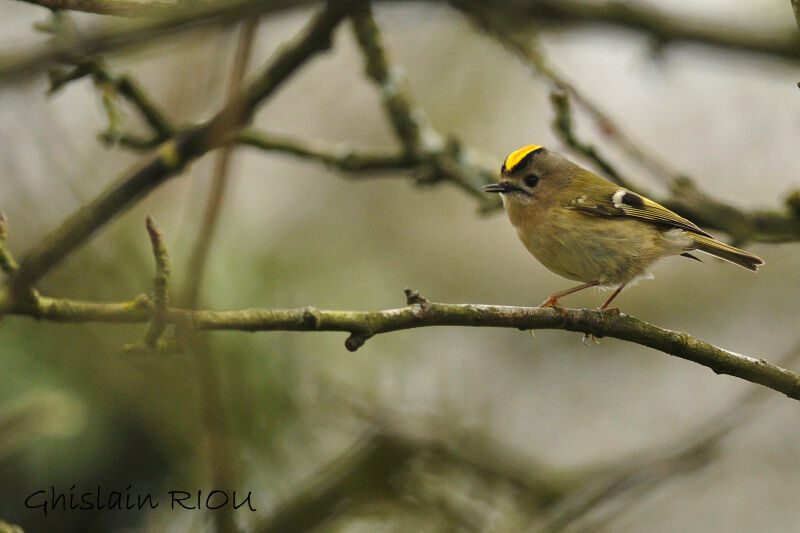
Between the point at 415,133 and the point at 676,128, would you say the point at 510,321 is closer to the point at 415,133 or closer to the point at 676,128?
the point at 415,133

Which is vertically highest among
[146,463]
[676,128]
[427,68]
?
[676,128]

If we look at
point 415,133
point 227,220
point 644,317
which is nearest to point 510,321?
point 415,133

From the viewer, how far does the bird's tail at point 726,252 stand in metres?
Result: 3.54

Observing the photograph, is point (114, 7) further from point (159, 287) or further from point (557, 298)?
point (557, 298)

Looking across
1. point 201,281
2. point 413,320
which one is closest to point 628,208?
point 413,320

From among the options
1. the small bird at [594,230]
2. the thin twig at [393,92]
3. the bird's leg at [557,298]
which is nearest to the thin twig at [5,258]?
the bird's leg at [557,298]

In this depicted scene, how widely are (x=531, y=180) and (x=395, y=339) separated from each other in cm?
259

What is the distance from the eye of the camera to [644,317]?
20.9 feet

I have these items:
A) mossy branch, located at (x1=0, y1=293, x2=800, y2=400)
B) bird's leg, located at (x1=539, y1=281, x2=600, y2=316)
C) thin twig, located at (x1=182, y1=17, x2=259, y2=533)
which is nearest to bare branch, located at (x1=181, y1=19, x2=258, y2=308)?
thin twig, located at (x1=182, y1=17, x2=259, y2=533)

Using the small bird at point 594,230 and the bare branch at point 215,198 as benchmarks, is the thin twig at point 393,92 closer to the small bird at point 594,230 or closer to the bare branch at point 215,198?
the small bird at point 594,230

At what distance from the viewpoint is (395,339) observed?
20.3 feet

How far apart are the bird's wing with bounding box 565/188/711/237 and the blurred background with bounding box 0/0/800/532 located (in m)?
0.22

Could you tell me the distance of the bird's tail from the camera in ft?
11.6

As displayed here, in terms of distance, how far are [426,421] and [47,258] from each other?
249cm
